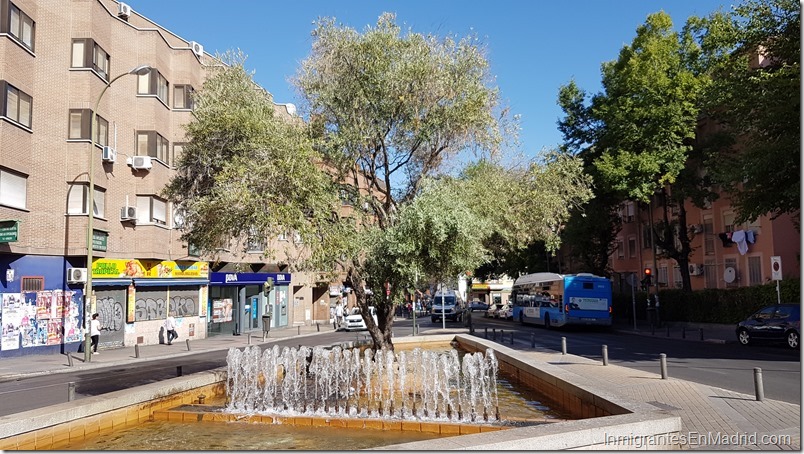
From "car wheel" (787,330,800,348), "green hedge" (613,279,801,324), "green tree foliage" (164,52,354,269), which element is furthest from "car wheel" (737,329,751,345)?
"green tree foliage" (164,52,354,269)

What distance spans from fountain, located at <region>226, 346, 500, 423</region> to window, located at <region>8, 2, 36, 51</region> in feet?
55.0

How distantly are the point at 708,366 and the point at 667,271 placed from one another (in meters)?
30.2

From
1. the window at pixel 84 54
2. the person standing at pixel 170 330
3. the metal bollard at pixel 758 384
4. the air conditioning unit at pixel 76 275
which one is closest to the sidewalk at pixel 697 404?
the metal bollard at pixel 758 384

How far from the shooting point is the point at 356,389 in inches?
502

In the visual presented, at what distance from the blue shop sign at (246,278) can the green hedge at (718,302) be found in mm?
23896

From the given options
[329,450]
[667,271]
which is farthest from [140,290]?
[667,271]

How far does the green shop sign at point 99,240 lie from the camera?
24.1 m

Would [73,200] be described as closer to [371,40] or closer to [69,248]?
[69,248]

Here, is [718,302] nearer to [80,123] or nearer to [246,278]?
[246,278]

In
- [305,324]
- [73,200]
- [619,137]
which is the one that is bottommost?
[305,324]

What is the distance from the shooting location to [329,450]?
820 centimetres

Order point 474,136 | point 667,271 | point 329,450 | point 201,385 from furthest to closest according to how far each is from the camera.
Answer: point 667,271, point 474,136, point 201,385, point 329,450

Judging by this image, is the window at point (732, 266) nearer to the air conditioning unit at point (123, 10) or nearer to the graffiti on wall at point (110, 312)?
the graffiti on wall at point (110, 312)

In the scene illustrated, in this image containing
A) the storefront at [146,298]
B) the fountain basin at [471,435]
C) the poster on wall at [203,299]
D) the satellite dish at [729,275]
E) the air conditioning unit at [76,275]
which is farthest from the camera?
the satellite dish at [729,275]
